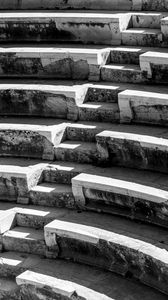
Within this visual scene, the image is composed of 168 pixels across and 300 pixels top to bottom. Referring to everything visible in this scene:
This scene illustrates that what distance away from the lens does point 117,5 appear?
28.1 feet

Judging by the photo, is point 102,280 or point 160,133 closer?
point 102,280

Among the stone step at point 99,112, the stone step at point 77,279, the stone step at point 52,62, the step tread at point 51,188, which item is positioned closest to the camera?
the stone step at point 77,279

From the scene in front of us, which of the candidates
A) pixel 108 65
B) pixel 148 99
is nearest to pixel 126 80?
pixel 108 65

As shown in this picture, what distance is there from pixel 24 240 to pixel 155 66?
2392 mm

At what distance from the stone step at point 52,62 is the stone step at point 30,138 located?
0.74 meters

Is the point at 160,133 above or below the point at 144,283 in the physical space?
above

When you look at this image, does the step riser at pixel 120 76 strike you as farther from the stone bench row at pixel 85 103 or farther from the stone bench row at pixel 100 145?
the stone bench row at pixel 100 145

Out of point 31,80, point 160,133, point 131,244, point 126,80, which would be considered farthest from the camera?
point 31,80

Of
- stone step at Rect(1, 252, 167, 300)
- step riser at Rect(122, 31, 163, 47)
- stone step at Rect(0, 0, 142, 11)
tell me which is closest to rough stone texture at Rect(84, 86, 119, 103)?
step riser at Rect(122, 31, 163, 47)

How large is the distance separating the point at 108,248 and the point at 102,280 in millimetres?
305

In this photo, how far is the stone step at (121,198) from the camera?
620 centimetres

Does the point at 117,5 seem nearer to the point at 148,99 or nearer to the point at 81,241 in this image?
the point at 148,99

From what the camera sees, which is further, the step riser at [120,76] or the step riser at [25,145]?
the step riser at [120,76]

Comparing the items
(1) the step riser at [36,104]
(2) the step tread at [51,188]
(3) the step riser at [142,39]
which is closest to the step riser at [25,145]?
(2) the step tread at [51,188]
